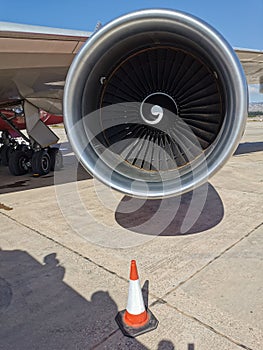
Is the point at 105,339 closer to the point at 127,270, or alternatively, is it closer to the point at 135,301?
the point at 135,301

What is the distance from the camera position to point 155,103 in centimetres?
284

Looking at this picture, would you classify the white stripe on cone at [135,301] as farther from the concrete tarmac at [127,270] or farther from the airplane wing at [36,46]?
the airplane wing at [36,46]

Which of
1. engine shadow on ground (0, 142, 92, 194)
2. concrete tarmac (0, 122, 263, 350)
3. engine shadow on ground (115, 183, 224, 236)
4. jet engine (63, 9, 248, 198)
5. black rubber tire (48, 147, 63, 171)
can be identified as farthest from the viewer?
black rubber tire (48, 147, 63, 171)

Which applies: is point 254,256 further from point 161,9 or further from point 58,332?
point 161,9

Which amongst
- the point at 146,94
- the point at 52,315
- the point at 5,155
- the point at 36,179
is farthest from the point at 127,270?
the point at 5,155

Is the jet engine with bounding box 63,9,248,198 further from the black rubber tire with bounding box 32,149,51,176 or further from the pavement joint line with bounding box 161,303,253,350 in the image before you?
the black rubber tire with bounding box 32,149,51,176

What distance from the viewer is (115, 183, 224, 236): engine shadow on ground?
3.42 m

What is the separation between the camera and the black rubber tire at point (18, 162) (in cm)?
713

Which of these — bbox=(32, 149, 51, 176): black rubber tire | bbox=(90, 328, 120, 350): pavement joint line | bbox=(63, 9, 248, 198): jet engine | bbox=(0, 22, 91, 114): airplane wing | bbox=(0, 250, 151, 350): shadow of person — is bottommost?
bbox=(0, 250, 151, 350): shadow of person

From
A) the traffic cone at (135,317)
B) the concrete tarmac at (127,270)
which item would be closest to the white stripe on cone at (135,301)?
the traffic cone at (135,317)

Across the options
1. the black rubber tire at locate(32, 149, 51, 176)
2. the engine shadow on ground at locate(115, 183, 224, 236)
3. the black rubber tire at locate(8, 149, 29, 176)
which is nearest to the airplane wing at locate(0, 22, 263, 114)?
the engine shadow on ground at locate(115, 183, 224, 236)

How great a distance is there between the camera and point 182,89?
9.35 ft

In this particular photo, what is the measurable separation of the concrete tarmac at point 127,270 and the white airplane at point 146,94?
804mm

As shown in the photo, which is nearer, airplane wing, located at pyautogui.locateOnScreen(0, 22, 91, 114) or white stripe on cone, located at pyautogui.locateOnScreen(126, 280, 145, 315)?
white stripe on cone, located at pyautogui.locateOnScreen(126, 280, 145, 315)
